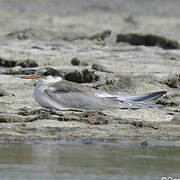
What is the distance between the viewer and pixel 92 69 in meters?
12.4

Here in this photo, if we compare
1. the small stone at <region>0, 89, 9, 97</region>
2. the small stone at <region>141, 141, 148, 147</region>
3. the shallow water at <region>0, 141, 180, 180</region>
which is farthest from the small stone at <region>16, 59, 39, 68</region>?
the small stone at <region>141, 141, 148, 147</region>

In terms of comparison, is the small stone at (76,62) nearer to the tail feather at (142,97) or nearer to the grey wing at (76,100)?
the tail feather at (142,97)

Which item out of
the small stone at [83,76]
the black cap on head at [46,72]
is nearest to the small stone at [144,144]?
the black cap on head at [46,72]

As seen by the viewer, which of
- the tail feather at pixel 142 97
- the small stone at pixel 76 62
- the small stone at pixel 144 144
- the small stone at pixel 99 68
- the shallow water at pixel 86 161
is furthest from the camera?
the small stone at pixel 76 62

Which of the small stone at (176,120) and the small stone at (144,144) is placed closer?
the small stone at (144,144)

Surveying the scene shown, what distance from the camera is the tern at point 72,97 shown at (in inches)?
372

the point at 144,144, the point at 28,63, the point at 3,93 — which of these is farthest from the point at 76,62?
the point at 144,144

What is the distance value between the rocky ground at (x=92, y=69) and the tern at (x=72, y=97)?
138 mm

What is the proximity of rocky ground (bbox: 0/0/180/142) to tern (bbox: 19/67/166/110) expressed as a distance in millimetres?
138

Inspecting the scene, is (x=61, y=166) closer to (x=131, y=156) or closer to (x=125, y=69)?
(x=131, y=156)

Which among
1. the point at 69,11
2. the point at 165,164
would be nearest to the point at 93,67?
the point at 165,164

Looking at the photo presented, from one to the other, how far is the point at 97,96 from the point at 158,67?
147 inches

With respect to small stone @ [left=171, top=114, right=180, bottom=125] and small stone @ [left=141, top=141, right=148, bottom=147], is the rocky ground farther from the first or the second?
small stone @ [left=141, top=141, right=148, bottom=147]

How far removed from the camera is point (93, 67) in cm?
1246
